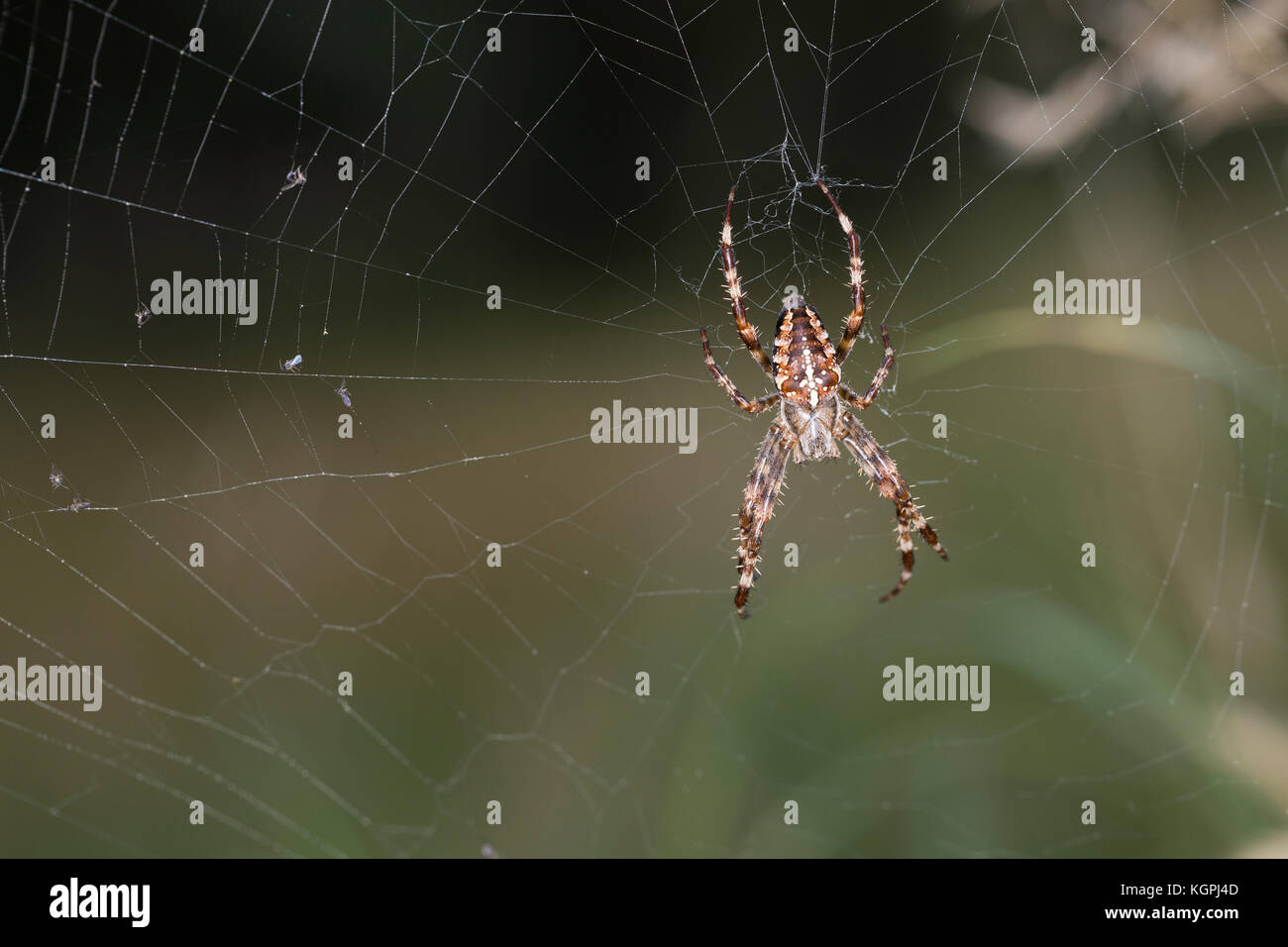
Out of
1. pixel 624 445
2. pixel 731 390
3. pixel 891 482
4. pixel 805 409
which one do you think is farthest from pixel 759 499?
pixel 624 445

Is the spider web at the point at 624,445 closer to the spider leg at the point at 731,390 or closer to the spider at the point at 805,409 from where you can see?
the spider at the point at 805,409

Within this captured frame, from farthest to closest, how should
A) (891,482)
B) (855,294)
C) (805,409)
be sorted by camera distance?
(891,482) → (805,409) → (855,294)

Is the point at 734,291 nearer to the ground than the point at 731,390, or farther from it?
farther from it

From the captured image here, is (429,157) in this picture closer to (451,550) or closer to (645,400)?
(645,400)

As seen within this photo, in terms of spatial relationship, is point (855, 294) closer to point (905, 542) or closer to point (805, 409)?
point (805, 409)

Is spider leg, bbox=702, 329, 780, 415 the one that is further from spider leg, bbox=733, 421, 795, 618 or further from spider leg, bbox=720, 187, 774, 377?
spider leg, bbox=733, 421, 795, 618

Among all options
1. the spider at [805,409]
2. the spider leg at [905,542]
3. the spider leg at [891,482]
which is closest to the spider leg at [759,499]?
the spider at [805,409]

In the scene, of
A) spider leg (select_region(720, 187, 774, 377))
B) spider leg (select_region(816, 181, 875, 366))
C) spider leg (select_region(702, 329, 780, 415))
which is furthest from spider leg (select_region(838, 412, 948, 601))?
spider leg (select_region(720, 187, 774, 377))
